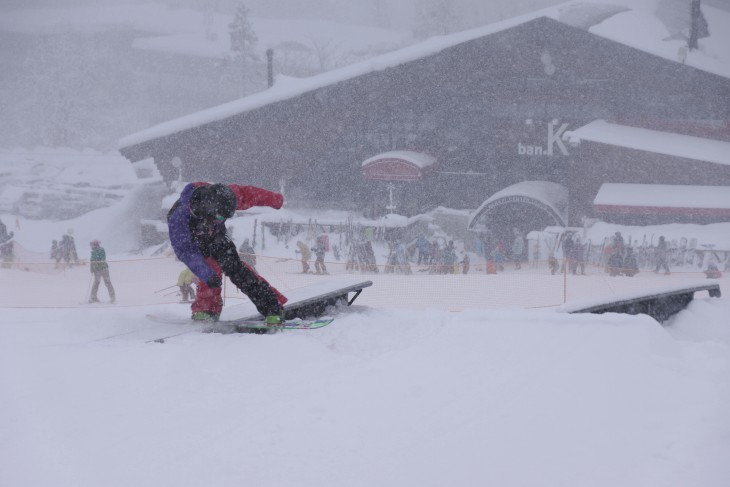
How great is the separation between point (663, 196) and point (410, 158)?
27.4ft

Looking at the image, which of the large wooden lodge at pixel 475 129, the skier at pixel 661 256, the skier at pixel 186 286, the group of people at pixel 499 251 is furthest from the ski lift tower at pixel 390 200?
the skier at pixel 186 286

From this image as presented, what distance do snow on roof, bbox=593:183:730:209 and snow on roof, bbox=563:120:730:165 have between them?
1049 millimetres

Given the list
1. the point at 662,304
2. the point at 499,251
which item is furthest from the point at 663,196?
A: the point at 662,304

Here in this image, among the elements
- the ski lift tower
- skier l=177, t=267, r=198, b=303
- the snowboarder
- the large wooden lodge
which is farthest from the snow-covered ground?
the ski lift tower

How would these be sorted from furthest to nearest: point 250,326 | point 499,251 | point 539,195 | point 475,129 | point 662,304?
point 475,129 < point 539,195 < point 499,251 < point 662,304 < point 250,326

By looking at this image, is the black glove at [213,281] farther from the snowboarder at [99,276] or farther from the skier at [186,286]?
the snowboarder at [99,276]

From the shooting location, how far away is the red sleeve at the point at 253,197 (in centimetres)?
534

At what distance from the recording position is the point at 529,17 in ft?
76.8

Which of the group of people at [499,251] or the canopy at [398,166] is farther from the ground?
the canopy at [398,166]

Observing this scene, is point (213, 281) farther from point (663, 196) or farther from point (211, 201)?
point (663, 196)

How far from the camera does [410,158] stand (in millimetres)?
24094

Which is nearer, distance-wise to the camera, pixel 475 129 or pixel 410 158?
pixel 410 158

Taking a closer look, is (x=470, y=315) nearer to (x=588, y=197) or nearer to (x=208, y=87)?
(x=588, y=197)

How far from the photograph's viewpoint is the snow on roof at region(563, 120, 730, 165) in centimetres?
2238
